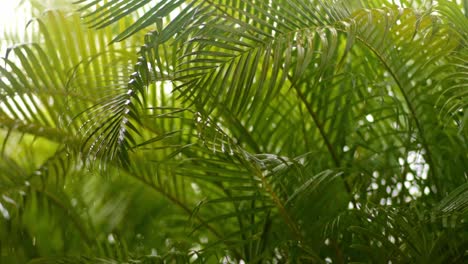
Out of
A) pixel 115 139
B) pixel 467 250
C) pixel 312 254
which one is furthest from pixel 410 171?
pixel 115 139

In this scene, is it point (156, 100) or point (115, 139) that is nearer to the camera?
point (115, 139)

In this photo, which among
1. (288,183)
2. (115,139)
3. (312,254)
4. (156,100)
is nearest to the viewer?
(115,139)

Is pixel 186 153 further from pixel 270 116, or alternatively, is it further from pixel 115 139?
pixel 115 139

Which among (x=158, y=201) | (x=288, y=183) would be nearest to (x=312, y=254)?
(x=288, y=183)

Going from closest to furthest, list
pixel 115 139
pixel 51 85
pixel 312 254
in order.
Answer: pixel 115 139
pixel 312 254
pixel 51 85

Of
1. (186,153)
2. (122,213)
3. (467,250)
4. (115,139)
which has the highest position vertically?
(115,139)

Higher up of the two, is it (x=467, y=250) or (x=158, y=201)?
(x=158, y=201)
